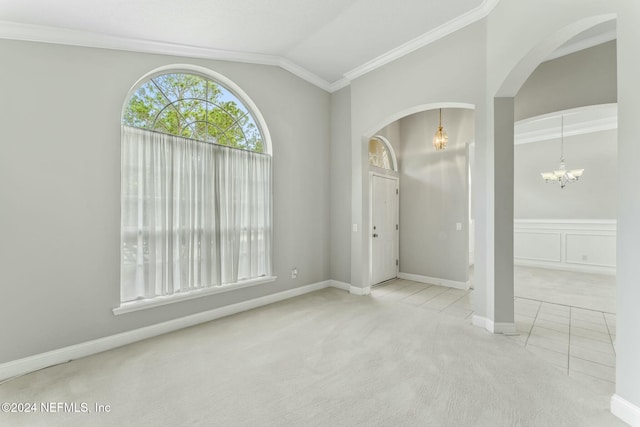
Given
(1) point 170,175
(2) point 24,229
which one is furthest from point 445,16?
(2) point 24,229

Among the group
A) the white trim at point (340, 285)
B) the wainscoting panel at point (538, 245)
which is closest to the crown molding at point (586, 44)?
the white trim at point (340, 285)

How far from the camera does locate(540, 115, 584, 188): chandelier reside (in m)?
5.78

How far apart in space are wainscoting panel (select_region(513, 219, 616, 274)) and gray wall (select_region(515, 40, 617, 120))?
3.99m

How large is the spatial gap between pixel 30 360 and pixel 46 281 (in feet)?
2.13

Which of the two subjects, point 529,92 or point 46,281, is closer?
point 46,281

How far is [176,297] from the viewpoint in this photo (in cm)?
311

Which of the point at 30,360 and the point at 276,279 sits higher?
the point at 276,279

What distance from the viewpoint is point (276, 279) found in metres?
4.12

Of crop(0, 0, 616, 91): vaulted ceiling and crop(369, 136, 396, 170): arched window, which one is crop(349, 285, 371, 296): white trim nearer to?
crop(369, 136, 396, 170): arched window

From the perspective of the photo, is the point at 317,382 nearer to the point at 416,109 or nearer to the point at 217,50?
the point at 416,109

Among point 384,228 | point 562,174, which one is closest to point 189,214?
point 384,228

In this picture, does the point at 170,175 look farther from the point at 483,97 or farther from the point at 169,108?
the point at 483,97

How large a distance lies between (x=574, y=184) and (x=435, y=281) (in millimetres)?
4280

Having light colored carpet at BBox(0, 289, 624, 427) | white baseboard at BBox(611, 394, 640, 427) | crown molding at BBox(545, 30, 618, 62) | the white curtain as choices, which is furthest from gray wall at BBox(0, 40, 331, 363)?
crown molding at BBox(545, 30, 618, 62)
